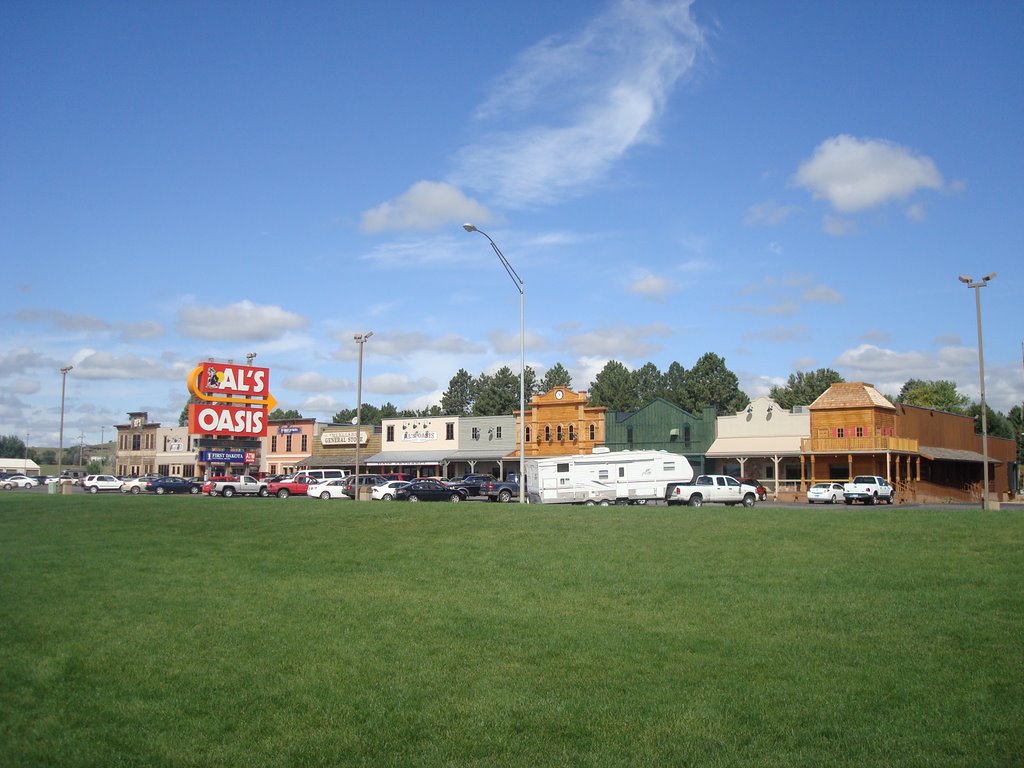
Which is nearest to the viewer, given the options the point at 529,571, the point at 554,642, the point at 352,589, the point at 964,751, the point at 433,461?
the point at 964,751

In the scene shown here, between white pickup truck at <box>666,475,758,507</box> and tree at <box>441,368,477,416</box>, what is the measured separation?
99.4m

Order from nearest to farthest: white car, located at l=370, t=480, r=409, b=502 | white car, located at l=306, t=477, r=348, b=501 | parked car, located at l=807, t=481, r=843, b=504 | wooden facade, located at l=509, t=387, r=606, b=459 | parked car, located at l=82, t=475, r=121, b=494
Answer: white car, located at l=370, t=480, r=409, b=502 < parked car, located at l=807, t=481, r=843, b=504 < white car, located at l=306, t=477, r=348, b=501 < parked car, located at l=82, t=475, r=121, b=494 < wooden facade, located at l=509, t=387, r=606, b=459

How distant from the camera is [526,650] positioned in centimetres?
1233

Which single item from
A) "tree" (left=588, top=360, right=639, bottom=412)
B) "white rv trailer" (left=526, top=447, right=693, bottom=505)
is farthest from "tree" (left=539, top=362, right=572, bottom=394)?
"white rv trailer" (left=526, top=447, right=693, bottom=505)

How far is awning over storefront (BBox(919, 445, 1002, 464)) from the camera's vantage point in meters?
66.2

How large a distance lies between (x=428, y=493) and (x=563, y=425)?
99.9 ft

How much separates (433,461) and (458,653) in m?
68.2

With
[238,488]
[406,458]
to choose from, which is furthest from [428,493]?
[406,458]

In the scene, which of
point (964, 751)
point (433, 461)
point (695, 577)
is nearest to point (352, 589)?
point (695, 577)

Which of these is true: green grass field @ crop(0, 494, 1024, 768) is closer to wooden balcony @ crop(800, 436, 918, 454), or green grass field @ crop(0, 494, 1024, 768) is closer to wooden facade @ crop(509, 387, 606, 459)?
wooden balcony @ crop(800, 436, 918, 454)

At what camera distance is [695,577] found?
56.9 ft

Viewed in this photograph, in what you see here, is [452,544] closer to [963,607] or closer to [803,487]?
[963,607]

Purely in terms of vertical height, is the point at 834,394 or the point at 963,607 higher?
the point at 834,394

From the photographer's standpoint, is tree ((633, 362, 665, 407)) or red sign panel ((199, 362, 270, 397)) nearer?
red sign panel ((199, 362, 270, 397))
